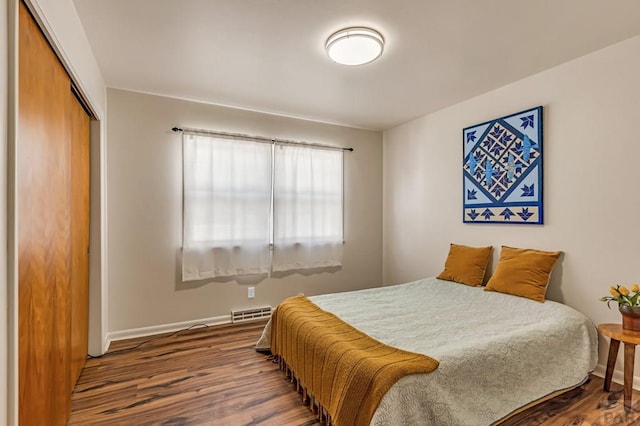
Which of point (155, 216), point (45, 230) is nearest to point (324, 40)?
point (45, 230)

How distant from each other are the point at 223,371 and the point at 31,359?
1.43m

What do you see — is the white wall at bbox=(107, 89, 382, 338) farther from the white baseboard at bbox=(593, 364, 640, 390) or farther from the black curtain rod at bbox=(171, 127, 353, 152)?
the white baseboard at bbox=(593, 364, 640, 390)

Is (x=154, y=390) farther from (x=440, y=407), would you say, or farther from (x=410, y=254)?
(x=410, y=254)

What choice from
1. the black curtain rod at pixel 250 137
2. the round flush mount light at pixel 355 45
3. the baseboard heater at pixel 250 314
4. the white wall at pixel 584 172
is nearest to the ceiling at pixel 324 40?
the round flush mount light at pixel 355 45

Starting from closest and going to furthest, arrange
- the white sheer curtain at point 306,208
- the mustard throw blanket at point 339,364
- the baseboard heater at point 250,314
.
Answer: the mustard throw blanket at point 339,364
the baseboard heater at point 250,314
the white sheer curtain at point 306,208

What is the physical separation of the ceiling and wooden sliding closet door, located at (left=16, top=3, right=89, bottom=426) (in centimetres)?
66

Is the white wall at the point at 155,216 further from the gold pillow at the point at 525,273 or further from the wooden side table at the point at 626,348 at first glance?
the wooden side table at the point at 626,348

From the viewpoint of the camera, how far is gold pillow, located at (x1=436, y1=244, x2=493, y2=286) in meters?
3.08

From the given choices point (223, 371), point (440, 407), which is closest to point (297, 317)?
point (223, 371)

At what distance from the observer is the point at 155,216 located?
3244 millimetres

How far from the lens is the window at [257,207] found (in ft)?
11.1

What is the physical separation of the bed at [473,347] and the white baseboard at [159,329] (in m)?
0.92

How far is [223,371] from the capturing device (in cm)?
247

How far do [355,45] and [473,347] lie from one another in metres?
2.06
